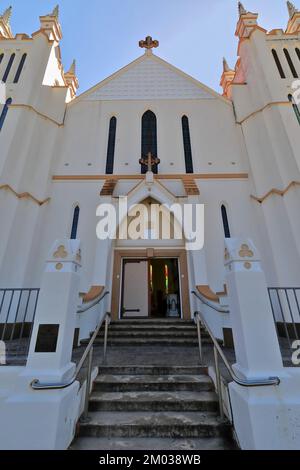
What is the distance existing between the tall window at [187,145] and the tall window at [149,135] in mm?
1483

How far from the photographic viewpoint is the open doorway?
374 inches

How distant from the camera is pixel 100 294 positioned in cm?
775

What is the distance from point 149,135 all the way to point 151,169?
2533mm

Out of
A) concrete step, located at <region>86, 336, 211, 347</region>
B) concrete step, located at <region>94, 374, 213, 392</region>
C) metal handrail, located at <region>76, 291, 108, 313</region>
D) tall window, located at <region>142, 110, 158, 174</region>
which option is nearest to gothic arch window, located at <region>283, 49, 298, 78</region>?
tall window, located at <region>142, 110, 158, 174</region>

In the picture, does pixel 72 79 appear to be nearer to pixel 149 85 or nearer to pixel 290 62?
pixel 149 85

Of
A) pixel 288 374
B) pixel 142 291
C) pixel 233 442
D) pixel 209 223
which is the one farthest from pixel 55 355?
pixel 209 223

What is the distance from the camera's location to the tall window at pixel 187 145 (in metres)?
11.3

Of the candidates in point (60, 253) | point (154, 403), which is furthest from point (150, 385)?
point (60, 253)

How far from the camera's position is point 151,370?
438cm

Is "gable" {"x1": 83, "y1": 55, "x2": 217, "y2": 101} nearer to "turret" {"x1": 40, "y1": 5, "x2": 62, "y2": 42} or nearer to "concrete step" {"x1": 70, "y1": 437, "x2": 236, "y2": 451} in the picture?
"turret" {"x1": 40, "y1": 5, "x2": 62, "y2": 42}

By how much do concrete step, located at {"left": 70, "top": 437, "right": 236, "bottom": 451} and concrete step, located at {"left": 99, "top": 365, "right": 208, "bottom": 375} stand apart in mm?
1341

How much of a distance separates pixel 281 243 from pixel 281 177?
2659mm

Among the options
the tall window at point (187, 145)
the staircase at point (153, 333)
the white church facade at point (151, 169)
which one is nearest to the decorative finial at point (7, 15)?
the white church facade at point (151, 169)

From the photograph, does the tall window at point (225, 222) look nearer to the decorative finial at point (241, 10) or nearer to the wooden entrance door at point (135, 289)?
the wooden entrance door at point (135, 289)
